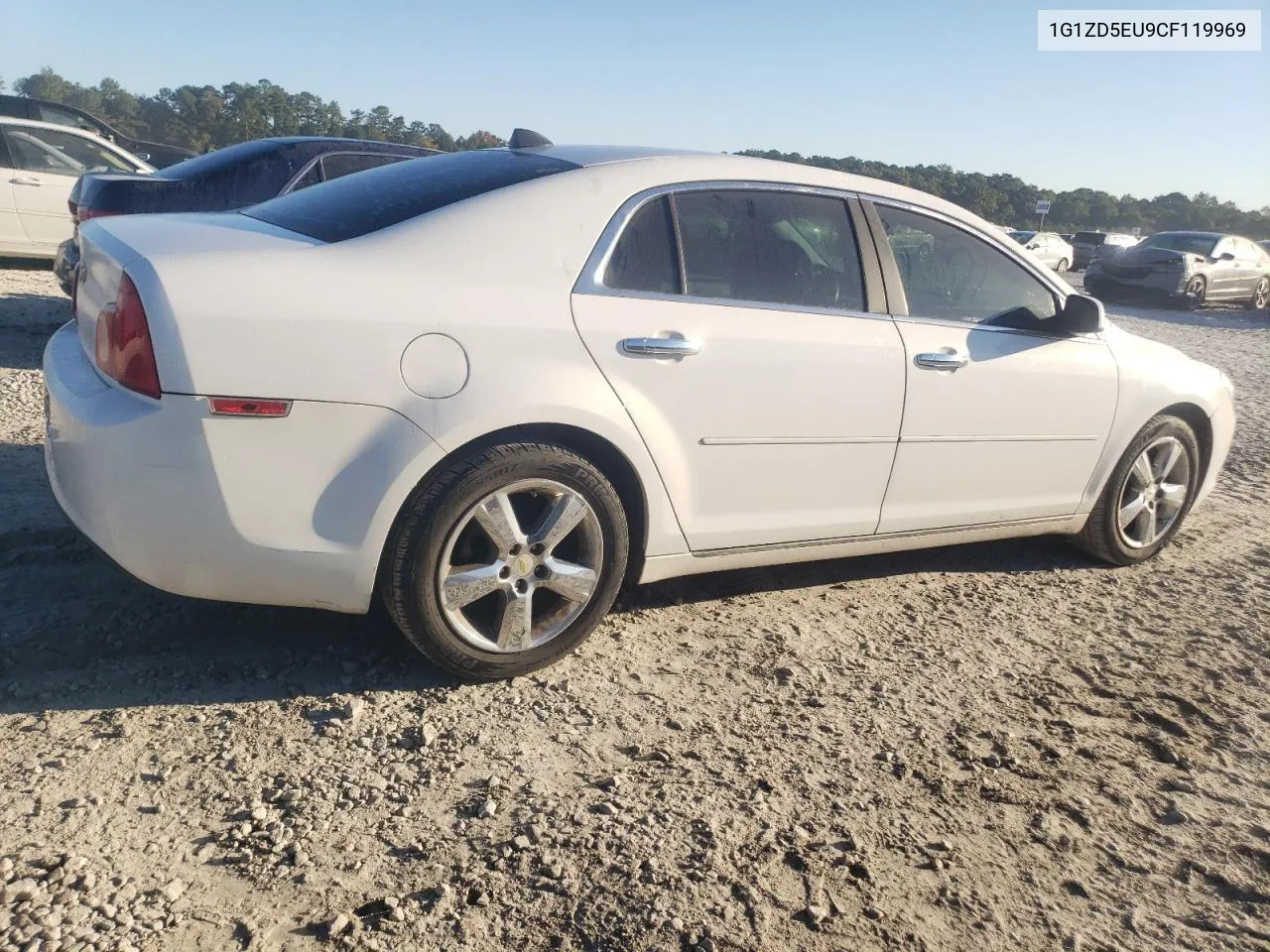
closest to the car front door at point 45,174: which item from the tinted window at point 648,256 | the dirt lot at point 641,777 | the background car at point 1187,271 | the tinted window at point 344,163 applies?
the tinted window at point 344,163

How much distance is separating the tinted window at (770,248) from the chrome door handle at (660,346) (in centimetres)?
21

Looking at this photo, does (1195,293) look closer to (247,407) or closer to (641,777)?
(641,777)

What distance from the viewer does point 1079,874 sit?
252 centimetres

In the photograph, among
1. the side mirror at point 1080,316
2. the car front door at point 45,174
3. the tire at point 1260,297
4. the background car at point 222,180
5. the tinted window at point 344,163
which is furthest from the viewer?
the tire at point 1260,297

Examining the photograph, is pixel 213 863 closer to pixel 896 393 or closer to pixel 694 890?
pixel 694 890

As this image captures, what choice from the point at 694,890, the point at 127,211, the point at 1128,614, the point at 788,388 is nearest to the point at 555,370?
the point at 788,388

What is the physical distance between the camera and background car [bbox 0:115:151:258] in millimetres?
10781

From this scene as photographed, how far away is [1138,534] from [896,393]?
1.88 metres

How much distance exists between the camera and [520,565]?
3.12 meters

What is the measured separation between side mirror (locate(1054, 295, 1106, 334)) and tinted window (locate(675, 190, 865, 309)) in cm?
105

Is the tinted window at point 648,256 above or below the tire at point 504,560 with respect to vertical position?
above

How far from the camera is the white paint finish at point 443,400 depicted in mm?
2670

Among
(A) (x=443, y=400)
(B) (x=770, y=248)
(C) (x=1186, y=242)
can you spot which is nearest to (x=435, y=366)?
(A) (x=443, y=400)

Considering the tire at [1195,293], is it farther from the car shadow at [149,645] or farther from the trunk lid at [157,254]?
the trunk lid at [157,254]
